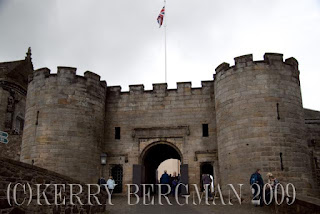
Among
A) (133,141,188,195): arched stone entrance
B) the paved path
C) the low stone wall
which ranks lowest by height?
the paved path

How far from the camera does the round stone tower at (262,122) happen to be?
44.6ft

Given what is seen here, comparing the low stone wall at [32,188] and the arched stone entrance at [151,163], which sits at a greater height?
the arched stone entrance at [151,163]

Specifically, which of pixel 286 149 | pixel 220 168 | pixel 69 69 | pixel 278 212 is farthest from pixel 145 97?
pixel 278 212

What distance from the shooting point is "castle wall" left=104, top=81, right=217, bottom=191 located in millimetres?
16562

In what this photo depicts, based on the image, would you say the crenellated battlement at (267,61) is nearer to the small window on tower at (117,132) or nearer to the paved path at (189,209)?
the paved path at (189,209)

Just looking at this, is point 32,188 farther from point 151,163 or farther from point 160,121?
point 151,163

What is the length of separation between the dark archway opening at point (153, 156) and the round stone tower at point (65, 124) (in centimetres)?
257

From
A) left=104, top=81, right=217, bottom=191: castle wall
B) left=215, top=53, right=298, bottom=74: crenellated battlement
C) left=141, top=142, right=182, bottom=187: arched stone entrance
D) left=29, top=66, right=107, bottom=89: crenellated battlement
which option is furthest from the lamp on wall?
left=215, top=53, right=298, bottom=74: crenellated battlement

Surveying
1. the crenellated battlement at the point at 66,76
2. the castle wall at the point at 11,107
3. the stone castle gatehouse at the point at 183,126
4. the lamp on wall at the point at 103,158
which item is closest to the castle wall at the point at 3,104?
the castle wall at the point at 11,107

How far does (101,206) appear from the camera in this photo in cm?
1018

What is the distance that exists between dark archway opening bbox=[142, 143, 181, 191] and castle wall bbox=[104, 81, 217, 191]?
2.39 feet

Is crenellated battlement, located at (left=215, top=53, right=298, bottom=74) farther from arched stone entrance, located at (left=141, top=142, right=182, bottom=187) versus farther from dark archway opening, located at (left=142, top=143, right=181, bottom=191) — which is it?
dark archway opening, located at (left=142, top=143, right=181, bottom=191)

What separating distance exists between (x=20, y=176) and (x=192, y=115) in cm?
Answer: 1040

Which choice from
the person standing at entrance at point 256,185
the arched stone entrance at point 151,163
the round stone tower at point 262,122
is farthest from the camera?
the arched stone entrance at point 151,163
